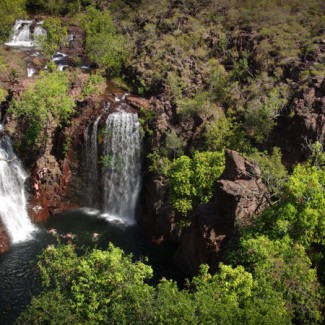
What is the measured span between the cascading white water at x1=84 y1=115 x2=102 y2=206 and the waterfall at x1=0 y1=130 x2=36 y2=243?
7.48m

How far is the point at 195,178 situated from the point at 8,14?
48.3 meters

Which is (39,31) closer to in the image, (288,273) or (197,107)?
(197,107)

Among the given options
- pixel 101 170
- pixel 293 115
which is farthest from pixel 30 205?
pixel 293 115

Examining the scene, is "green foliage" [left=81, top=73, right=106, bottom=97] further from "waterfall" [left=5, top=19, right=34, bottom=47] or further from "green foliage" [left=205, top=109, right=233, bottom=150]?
"waterfall" [left=5, top=19, right=34, bottom=47]

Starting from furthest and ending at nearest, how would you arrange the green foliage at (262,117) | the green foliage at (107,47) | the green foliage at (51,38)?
1. the green foliage at (51,38)
2. the green foliage at (107,47)
3. the green foliage at (262,117)

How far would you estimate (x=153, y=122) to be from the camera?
4766cm

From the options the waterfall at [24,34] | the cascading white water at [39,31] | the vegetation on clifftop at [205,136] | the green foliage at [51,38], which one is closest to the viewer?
the vegetation on clifftop at [205,136]

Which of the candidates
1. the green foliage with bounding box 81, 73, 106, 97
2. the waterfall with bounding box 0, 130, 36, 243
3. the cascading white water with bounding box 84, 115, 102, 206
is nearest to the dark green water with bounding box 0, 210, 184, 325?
the waterfall with bounding box 0, 130, 36, 243

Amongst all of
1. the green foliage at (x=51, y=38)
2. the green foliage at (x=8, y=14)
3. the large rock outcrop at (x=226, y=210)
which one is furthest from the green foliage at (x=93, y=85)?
the large rock outcrop at (x=226, y=210)

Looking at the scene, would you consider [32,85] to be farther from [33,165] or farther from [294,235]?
[294,235]

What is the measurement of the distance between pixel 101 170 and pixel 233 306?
30435mm

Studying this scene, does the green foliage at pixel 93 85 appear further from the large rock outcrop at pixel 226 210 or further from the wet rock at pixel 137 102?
the large rock outcrop at pixel 226 210

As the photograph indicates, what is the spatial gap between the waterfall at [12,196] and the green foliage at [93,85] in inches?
441

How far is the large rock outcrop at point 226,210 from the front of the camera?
1267 inches
